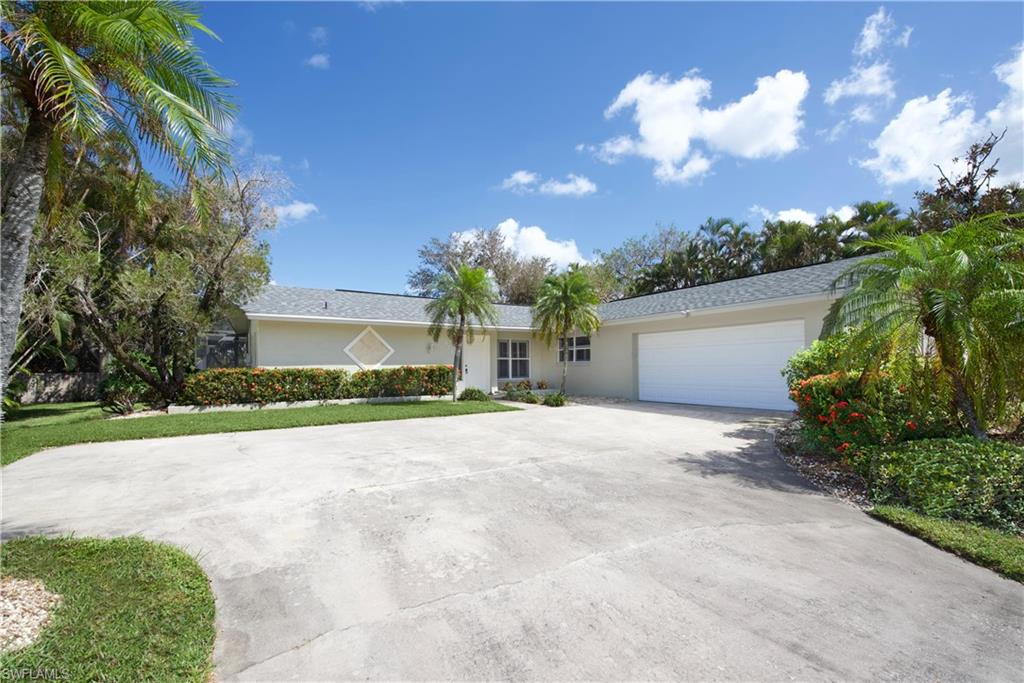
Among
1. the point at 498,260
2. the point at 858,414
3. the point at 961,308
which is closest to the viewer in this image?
the point at 961,308

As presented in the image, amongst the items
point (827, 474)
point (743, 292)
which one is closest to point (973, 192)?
point (743, 292)

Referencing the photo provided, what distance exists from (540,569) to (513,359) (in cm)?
1599

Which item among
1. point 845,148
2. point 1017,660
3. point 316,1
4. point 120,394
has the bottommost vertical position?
point 1017,660

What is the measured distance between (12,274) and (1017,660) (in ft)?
23.6

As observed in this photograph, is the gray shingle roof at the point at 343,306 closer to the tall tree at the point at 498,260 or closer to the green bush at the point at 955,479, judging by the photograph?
the tall tree at the point at 498,260

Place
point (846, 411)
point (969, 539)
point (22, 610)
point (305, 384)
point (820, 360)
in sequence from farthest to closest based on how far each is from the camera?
1. point (305, 384)
2. point (820, 360)
3. point (846, 411)
4. point (969, 539)
5. point (22, 610)

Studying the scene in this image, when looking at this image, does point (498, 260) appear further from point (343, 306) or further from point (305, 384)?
point (305, 384)

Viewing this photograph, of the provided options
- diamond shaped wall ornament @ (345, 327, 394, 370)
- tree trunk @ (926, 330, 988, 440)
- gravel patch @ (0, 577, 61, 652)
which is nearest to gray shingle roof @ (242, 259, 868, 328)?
diamond shaped wall ornament @ (345, 327, 394, 370)

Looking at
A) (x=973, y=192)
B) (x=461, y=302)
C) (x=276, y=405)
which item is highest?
(x=973, y=192)

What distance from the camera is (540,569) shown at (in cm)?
352

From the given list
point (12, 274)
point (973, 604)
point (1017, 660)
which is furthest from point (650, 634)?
point (12, 274)

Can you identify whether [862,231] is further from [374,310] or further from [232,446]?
[232,446]

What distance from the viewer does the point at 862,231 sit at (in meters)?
21.9

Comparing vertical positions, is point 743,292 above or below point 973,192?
below
